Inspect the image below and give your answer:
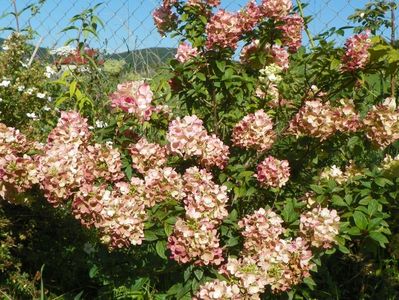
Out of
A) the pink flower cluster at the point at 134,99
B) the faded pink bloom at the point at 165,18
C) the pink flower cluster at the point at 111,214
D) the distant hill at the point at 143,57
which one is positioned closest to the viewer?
the pink flower cluster at the point at 111,214

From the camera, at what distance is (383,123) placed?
6.49 ft

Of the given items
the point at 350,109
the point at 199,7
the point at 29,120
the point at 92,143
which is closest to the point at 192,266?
the point at 92,143

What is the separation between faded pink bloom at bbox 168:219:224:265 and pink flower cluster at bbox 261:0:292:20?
90cm

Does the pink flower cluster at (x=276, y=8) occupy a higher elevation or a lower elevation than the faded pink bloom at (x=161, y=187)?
higher

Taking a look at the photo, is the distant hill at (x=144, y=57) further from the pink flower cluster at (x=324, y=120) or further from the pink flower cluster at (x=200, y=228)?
the pink flower cluster at (x=200, y=228)

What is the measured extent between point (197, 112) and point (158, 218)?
2.34ft

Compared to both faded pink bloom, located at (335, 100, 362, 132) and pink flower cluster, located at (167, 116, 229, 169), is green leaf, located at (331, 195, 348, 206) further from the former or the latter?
pink flower cluster, located at (167, 116, 229, 169)

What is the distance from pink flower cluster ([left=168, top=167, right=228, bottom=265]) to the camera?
1690 millimetres

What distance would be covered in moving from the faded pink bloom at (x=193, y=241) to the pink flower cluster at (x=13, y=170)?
57cm

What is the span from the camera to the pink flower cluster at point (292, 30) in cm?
227

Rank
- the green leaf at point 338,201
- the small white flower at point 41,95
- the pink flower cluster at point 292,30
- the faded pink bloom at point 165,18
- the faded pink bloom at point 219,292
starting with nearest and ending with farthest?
the faded pink bloom at point 219,292, the green leaf at point 338,201, the pink flower cluster at point 292,30, the faded pink bloom at point 165,18, the small white flower at point 41,95

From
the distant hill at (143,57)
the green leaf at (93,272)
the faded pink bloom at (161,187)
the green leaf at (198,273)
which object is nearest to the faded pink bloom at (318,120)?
the faded pink bloom at (161,187)

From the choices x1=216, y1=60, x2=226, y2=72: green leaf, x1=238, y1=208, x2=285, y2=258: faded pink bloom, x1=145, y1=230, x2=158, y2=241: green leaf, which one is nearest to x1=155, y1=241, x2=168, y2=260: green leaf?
x1=145, y1=230, x2=158, y2=241: green leaf

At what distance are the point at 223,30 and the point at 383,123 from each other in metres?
0.65
